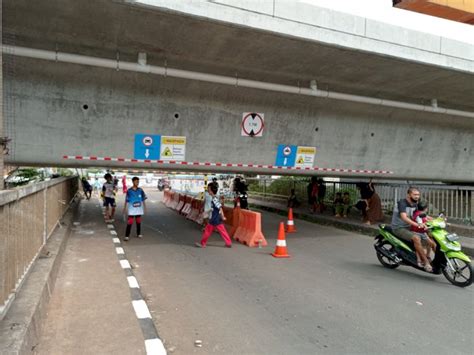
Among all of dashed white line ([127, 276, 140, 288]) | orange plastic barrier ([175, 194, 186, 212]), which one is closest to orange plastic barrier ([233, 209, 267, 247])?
dashed white line ([127, 276, 140, 288])

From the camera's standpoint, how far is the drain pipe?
7.88 meters

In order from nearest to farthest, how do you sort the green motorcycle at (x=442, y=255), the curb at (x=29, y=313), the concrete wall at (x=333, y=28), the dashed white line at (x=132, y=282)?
the curb at (x=29, y=313) < the dashed white line at (x=132, y=282) < the green motorcycle at (x=442, y=255) < the concrete wall at (x=333, y=28)

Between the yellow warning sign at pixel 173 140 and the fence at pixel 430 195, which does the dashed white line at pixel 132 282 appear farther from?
the fence at pixel 430 195

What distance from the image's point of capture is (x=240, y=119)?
1084 cm

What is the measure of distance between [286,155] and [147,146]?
410cm

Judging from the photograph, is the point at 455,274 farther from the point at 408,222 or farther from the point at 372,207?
the point at 372,207

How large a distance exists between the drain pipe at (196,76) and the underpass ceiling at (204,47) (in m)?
0.25

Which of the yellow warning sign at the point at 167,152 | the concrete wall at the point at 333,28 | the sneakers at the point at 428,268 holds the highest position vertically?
the concrete wall at the point at 333,28

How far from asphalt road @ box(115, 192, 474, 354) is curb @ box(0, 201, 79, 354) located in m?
1.27

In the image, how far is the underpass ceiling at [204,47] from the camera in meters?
6.88

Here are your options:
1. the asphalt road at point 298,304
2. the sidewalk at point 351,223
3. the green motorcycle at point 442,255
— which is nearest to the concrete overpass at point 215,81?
the sidewalk at point 351,223

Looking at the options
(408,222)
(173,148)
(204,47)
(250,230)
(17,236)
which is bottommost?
(250,230)

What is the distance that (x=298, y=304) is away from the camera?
536 cm

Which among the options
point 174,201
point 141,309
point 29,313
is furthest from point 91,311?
point 174,201
